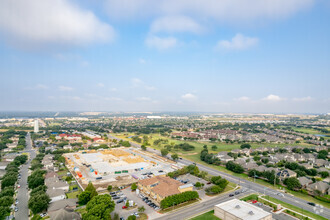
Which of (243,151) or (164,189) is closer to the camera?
(164,189)

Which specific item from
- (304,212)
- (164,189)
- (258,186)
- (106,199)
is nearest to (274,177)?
(258,186)

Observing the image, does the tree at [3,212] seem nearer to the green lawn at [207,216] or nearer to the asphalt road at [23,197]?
the asphalt road at [23,197]

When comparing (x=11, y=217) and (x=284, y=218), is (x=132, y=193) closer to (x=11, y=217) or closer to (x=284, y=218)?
(x=11, y=217)

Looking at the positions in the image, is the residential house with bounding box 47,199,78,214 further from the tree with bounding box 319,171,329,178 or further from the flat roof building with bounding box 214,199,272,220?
the tree with bounding box 319,171,329,178

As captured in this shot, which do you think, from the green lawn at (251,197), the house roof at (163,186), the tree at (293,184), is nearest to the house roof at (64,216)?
the house roof at (163,186)

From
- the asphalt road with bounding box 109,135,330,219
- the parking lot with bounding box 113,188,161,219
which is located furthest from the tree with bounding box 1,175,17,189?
the asphalt road with bounding box 109,135,330,219

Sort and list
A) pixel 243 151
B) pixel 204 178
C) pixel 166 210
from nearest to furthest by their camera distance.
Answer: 1. pixel 166 210
2. pixel 204 178
3. pixel 243 151

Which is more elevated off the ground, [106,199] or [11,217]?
Result: [106,199]

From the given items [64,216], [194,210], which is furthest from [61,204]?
[194,210]
